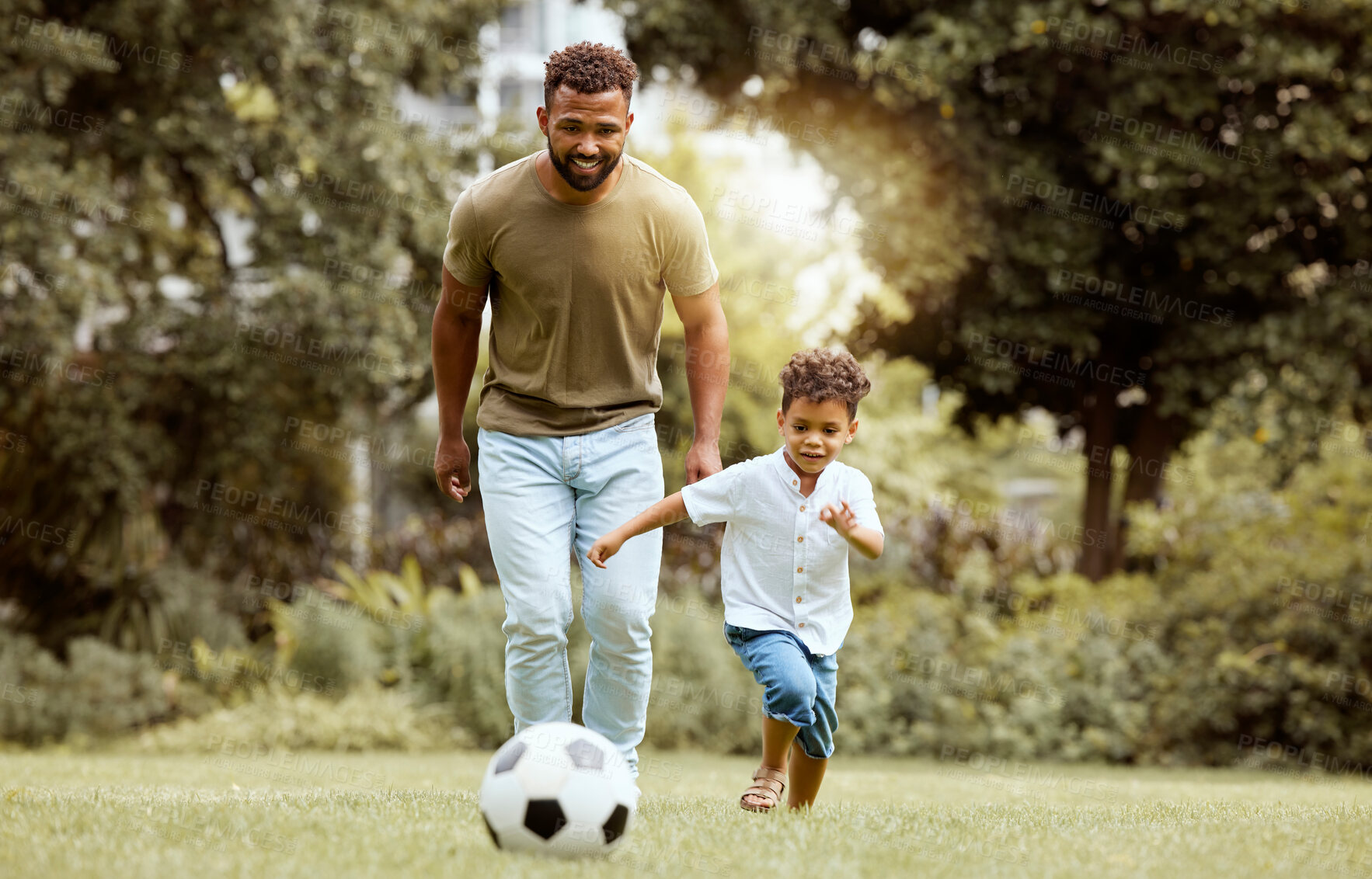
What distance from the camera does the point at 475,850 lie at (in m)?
3.22

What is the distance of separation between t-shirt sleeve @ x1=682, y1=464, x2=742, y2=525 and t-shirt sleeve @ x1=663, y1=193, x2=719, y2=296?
0.67 m

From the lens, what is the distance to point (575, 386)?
4242 millimetres

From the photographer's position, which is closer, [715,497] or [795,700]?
[795,700]

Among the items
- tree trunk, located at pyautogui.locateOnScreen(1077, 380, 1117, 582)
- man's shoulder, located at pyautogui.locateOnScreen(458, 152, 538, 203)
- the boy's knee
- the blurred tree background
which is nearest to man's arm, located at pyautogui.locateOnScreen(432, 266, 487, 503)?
man's shoulder, located at pyautogui.locateOnScreen(458, 152, 538, 203)

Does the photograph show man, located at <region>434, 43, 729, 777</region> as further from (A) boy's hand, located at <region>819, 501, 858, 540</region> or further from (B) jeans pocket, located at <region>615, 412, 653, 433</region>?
(A) boy's hand, located at <region>819, 501, 858, 540</region>

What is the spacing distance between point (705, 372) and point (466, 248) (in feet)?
3.11

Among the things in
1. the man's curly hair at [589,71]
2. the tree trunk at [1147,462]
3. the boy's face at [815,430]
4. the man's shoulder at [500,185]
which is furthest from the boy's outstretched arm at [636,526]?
the tree trunk at [1147,462]

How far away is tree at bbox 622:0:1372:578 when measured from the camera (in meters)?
10.2

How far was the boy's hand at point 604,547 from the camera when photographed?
13.1 ft

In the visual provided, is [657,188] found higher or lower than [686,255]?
higher

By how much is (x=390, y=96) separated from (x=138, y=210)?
98.8 inches

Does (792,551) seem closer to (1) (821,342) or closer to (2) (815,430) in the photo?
(2) (815,430)

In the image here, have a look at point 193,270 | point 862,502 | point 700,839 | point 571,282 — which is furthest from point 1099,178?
point 193,270

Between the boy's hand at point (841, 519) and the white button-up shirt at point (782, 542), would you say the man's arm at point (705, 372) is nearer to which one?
the white button-up shirt at point (782, 542)
